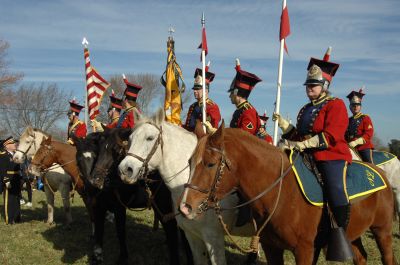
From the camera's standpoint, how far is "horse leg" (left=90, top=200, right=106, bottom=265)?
7.07 meters

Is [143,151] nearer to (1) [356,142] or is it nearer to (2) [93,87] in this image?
(2) [93,87]

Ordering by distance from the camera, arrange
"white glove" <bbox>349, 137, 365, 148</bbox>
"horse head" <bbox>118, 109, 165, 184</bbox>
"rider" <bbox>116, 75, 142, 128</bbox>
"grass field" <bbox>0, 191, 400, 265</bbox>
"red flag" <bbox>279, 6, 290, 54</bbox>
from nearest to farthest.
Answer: "horse head" <bbox>118, 109, 165, 184</bbox>
"red flag" <bbox>279, 6, 290, 54</bbox>
"grass field" <bbox>0, 191, 400, 265</bbox>
"rider" <bbox>116, 75, 142, 128</bbox>
"white glove" <bbox>349, 137, 365, 148</bbox>

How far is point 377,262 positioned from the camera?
7.78 m

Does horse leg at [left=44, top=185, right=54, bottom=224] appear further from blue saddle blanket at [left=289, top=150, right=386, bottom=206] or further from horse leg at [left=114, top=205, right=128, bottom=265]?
blue saddle blanket at [left=289, top=150, right=386, bottom=206]

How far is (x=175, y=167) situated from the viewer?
5492mm

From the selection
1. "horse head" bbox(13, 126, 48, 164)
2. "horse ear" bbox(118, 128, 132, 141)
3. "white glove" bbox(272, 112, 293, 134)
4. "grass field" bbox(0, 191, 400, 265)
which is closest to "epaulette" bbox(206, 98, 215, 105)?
"horse ear" bbox(118, 128, 132, 141)

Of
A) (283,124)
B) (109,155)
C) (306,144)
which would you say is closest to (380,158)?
(283,124)

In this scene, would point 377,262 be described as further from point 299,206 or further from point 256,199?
point 256,199

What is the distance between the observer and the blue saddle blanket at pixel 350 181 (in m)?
4.39

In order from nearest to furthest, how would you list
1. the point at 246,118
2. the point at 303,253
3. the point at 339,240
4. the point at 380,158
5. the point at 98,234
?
the point at 303,253
the point at 339,240
the point at 246,118
the point at 98,234
the point at 380,158

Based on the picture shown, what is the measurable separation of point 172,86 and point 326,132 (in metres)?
4.83

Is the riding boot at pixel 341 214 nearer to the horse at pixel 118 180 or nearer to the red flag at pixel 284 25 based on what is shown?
the horse at pixel 118 180

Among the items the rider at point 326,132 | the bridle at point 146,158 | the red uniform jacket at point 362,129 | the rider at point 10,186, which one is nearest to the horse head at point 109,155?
the bridle at point 146,158

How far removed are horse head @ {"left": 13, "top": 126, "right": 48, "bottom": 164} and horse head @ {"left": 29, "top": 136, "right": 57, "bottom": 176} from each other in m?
0.80
